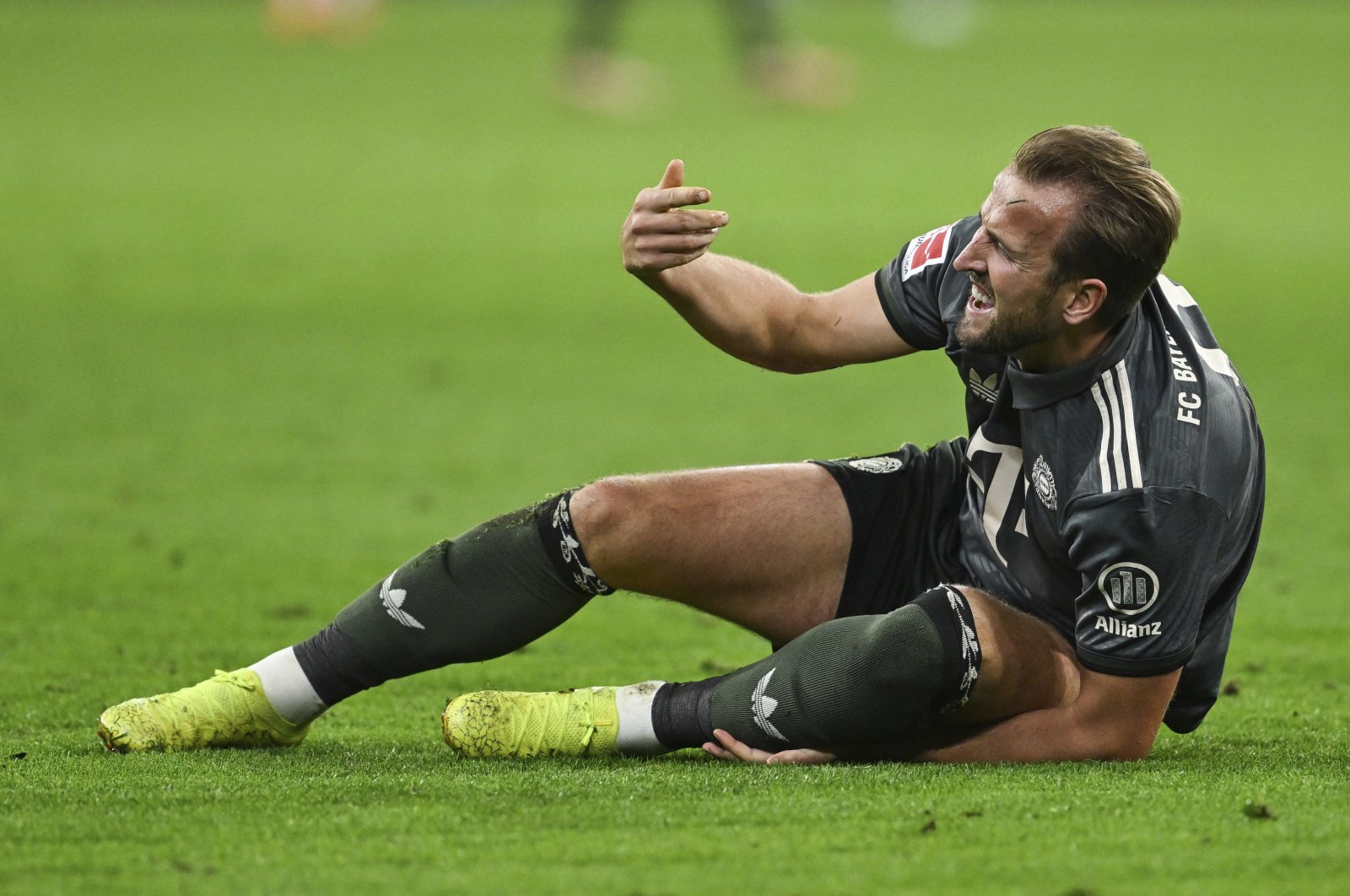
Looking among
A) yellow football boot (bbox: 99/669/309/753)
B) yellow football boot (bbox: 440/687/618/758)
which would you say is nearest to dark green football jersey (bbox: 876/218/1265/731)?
yellow football boot (bbox: 440/687/618/758)

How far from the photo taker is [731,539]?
12.5 feet

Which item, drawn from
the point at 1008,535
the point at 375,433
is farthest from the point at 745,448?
the point at 1008,535

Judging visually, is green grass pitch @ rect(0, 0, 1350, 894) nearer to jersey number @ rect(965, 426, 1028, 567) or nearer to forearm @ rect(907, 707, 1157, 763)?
forearm @ rect(907, 707, 1157, 763)

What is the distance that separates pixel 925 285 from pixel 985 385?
26 cm

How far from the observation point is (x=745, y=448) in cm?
845

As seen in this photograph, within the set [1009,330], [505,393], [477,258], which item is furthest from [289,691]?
[477,258]

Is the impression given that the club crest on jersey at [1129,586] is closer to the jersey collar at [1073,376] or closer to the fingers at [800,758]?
the jersey collar at [1073,376]

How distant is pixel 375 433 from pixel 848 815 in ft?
19.6

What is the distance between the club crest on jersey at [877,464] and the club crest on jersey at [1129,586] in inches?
30.6

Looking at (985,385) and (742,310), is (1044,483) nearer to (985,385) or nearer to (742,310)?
(985,385)

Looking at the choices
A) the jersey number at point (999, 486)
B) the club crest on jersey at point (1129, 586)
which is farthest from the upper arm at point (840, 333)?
the club crest on jersey at point (1129, 586)

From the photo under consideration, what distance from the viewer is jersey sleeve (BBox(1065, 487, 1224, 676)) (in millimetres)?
3379

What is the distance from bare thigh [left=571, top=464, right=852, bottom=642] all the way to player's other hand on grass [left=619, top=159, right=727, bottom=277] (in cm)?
46

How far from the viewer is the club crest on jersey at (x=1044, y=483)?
11.8ft
